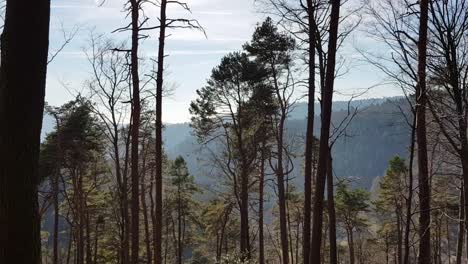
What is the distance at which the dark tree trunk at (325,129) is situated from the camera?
8.98 m

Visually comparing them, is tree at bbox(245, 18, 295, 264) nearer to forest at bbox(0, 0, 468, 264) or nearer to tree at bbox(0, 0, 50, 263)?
forest at bbox(0, 0, 468, 264)

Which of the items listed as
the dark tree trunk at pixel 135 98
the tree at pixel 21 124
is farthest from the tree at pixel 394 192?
the tree at pixel 21 124

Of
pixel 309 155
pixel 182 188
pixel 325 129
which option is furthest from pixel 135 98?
pixel 182 188

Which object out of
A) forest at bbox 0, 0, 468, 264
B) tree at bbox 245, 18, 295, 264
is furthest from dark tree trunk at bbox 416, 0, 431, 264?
tree at bbox 245, 18, 295, 264

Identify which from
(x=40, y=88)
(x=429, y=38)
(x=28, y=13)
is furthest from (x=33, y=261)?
(x=429, y=38)

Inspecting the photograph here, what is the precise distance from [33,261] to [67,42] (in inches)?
415

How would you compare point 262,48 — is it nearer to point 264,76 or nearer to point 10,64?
point 264,76

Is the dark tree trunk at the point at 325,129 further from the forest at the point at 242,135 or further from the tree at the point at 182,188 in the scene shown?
the tree at the point at 182,188

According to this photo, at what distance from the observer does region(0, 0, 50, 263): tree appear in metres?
3.70

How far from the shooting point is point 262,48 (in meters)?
18.9

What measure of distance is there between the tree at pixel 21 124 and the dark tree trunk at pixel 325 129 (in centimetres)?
617

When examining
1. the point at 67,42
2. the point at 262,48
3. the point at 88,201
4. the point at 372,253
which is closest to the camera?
the point at 67,42

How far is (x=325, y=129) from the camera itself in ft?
29.8

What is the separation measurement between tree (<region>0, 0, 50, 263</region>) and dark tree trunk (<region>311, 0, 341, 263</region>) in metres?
6.17
